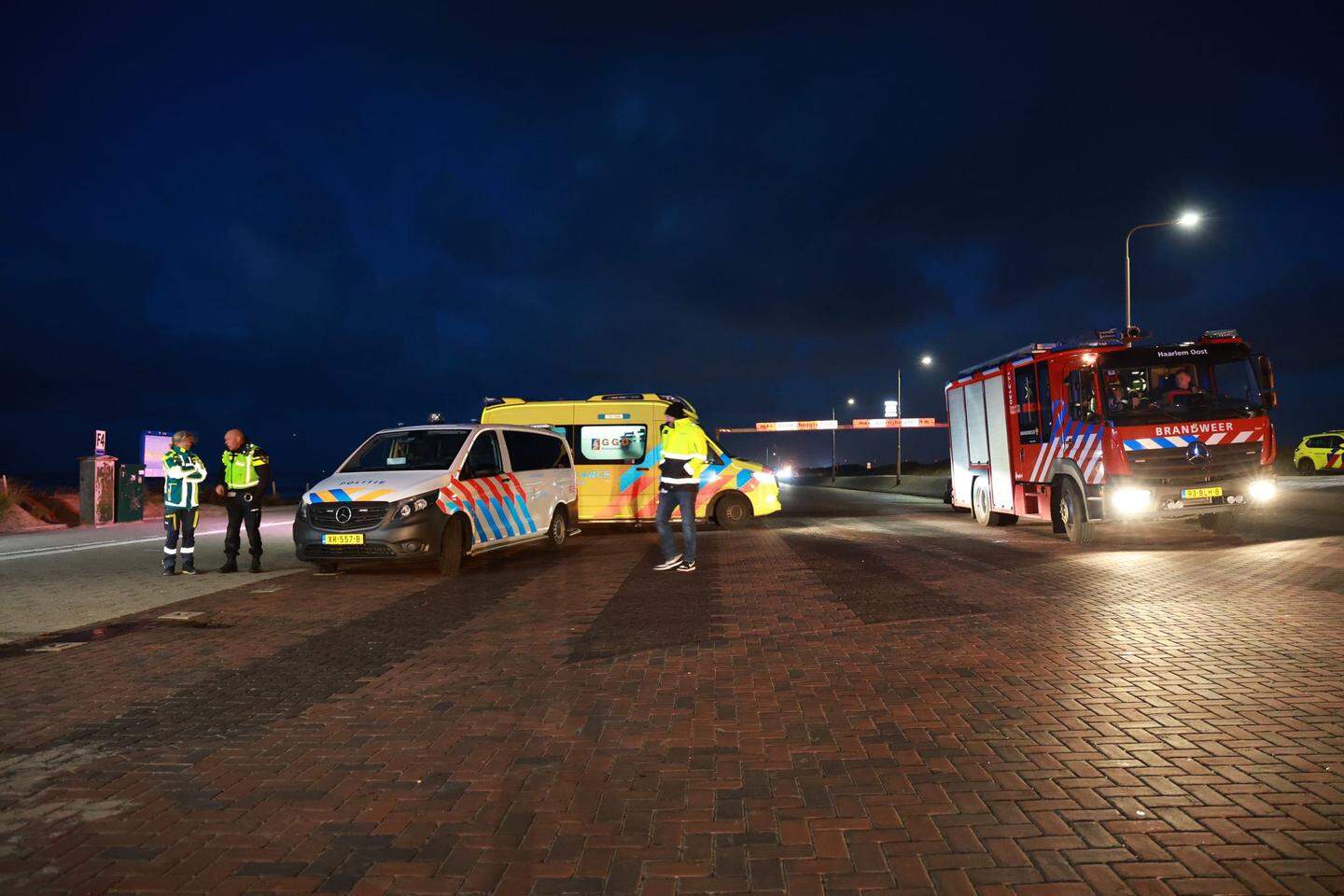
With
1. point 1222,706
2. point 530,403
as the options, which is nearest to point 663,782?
point 1222,706

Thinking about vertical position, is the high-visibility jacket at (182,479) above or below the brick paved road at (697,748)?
above

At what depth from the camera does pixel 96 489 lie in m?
20.0

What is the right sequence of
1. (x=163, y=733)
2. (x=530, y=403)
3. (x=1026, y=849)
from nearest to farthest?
(x=1026, y=849) < (x=163, y=733) < (x=530, y=403)

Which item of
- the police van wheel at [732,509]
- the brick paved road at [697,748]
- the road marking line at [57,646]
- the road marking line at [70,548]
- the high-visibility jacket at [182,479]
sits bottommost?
the brick paved road at [697,748]

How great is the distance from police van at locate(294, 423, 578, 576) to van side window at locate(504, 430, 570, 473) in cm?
2

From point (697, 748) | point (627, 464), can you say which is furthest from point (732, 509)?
point (697, 748)

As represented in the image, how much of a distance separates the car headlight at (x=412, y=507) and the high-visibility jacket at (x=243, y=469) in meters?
2.45

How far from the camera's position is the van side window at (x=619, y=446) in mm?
16719

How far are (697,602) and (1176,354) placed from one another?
8.81 m

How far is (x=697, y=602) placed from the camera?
8.59 metres

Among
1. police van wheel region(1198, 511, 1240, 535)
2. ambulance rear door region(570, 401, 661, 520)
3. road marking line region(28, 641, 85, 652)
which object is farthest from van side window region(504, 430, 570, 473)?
police van wheel region(1198, 511, 1240, 535)

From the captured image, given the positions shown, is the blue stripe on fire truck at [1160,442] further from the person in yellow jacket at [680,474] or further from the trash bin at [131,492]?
the trash bin at [131,492]

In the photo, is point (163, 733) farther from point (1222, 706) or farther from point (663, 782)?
point (1222, 706)

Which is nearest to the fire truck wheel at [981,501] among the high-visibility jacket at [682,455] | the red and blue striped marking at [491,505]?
the high-visibility jacket at [682,455]
